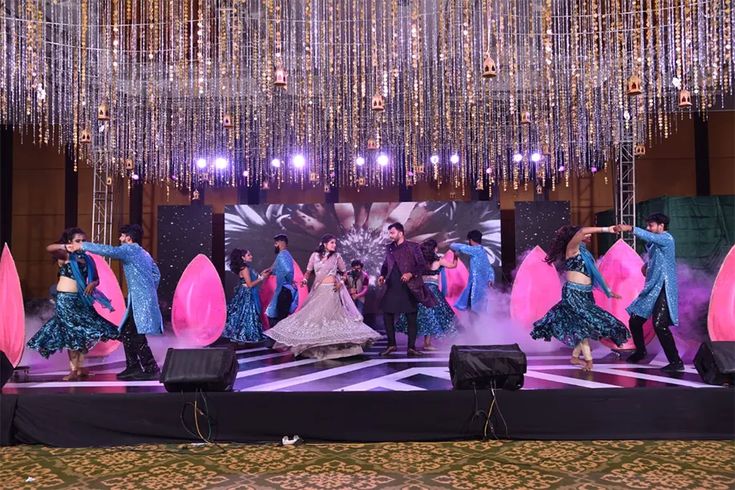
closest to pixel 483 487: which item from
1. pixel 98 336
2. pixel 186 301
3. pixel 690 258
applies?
pixel 98 336

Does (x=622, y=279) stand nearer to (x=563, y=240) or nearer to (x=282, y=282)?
(x=563, y=240)

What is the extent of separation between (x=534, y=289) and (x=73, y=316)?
4.60m

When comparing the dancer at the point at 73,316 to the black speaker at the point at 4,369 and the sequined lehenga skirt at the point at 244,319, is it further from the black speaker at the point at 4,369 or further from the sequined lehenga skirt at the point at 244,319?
the sequined lehenga skirt at the point at 244,319

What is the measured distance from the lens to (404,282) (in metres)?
5.73

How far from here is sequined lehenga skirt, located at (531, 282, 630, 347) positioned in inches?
182

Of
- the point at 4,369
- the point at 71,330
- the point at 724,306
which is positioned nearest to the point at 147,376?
the point at 71,330

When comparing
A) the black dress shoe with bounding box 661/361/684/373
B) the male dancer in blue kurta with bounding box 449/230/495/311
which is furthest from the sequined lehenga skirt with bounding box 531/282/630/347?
the male dancer in blue kurta with bounding box 449/230/495/311

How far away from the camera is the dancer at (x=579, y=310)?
15.2ft

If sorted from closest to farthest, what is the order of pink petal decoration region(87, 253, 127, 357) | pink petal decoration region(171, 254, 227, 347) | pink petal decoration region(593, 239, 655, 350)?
pink petal decoration region(87, 253, 127, 357) < pink petal decoration region(593, 239, 655, 350) < pink petal decoration region(171, 254, 227, 347)

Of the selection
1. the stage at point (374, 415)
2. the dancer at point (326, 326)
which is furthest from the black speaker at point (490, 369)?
the dancer at point (326, 326)

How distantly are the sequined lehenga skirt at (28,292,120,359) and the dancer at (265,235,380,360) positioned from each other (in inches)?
61.5

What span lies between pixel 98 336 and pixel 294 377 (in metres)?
1.44

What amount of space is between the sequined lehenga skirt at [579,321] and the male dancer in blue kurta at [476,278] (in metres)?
2.31

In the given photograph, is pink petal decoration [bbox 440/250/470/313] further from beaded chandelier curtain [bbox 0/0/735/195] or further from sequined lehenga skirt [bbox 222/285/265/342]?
sequined lehenga skirt [bbox 222/285/265/342]
